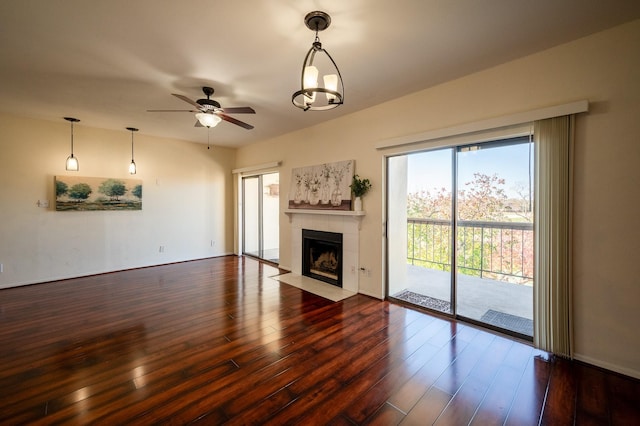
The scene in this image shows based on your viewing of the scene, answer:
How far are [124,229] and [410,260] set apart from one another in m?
5.56

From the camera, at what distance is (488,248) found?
10.1ft

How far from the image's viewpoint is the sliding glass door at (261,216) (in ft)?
20.4

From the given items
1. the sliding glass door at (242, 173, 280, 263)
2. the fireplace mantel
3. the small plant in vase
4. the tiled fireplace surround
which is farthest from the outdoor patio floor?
the sliding glass door at (242, 173, 280, 263)

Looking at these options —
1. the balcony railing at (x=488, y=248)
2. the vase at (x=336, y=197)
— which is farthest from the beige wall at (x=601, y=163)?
the vase at (x=336, y=197)

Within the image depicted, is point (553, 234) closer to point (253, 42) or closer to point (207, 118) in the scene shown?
point (253, 42)

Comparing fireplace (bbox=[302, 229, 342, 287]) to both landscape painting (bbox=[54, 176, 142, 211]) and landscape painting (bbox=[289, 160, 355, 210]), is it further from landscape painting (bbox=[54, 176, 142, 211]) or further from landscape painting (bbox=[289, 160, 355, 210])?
landscape painting (bbox=[54, 176, 142, 211])

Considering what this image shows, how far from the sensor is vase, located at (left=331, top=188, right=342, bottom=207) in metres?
4.33

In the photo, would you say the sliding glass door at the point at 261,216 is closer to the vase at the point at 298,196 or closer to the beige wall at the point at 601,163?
the vase at the point at 298,196

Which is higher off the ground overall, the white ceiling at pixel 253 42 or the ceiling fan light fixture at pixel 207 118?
the white ceiling at pixel 253 42

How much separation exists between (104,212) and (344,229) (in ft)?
15.5

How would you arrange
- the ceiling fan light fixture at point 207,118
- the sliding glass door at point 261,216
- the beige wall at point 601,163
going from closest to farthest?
the beige wall at point 601,163 → the ceiling fan light fixture at point 207,118 → the sliding glass door at point 261,216

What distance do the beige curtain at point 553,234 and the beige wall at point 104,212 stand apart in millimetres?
6347

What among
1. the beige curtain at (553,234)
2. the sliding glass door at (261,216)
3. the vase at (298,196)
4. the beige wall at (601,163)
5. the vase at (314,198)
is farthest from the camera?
the sliding glass door at (261,216)

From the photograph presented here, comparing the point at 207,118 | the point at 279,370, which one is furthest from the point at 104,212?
the point at 279,370
